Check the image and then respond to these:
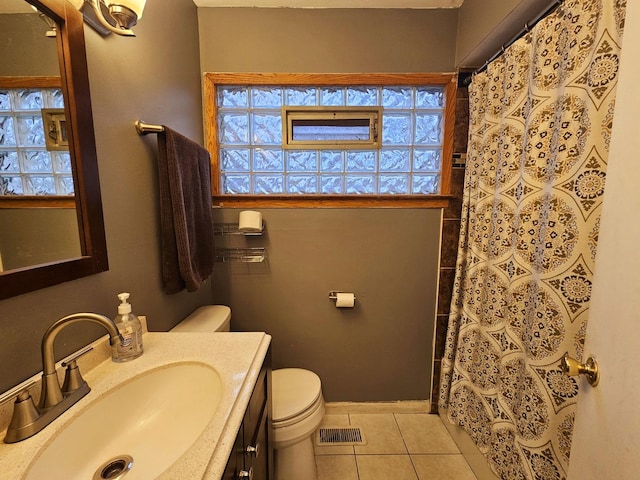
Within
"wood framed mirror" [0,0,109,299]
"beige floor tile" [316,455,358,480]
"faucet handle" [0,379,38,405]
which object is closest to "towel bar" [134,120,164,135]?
"wood framed mirror" [0,0,109,299]

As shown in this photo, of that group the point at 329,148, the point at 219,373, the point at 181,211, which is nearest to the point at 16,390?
the point at 219,373

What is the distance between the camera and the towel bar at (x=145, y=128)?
40.4 inches

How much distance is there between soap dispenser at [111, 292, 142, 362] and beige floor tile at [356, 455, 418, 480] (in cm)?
133

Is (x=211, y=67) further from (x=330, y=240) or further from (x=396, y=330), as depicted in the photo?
(x=396, y=330)

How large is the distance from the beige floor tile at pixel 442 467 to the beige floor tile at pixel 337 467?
0.35m

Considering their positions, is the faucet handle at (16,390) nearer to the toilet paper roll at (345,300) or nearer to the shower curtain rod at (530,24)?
the toilet paper roll at (345,300)

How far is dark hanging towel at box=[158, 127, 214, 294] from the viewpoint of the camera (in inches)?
43.9

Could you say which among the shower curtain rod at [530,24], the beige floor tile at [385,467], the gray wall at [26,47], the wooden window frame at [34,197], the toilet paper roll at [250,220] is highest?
the shower curtain rod at [530,24]

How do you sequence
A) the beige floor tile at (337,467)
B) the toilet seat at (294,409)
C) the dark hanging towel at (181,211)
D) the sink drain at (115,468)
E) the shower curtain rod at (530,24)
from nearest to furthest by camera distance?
1. the sink drain at (115,468)
2. the shower curtain rod at (530,24)
3. the dark hanging towel at (181,211)
4. the toilet seat at (294,409)
5. the beige floor tile at (337,467)

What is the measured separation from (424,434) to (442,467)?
0.21m

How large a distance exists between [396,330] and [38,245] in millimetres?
1720

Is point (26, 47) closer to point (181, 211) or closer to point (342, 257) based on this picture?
point (181, 211)

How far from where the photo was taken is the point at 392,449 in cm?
157

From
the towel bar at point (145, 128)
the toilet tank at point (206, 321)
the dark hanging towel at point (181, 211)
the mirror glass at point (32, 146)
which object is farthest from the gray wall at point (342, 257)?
the mirror glass at point (32, 146)
